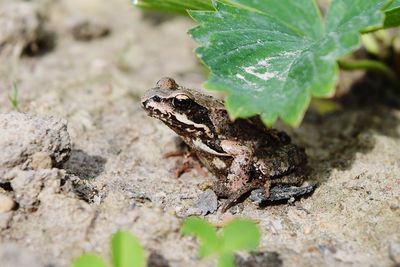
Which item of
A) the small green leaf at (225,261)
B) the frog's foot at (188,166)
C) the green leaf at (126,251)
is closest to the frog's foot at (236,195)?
the frog's foot at (188,166)

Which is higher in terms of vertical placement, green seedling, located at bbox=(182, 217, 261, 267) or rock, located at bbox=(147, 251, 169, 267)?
green seedling, located at bbox=(182, 217, 261, 267)

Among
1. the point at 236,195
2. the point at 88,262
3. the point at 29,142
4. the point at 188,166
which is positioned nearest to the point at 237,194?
the point at 236,195

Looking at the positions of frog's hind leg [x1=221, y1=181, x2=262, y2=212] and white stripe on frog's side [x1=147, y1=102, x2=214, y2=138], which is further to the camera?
white stripe on frog's side [x1=147, y1=102, x2=214, y2=138]

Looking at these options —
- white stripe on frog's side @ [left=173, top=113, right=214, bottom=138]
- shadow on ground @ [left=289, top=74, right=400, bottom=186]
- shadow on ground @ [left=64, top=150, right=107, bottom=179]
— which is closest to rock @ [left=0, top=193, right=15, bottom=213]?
shadow on ground @ [left=64, top=150, right=107, bottom=179]

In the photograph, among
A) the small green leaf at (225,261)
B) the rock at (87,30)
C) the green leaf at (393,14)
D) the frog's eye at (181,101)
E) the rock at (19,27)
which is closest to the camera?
the small green leaf at (225,261)

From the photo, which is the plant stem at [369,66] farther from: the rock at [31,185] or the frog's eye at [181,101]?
the rock at [31,185]

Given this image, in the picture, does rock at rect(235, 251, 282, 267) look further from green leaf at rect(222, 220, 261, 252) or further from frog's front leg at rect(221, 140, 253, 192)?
frog's front leg at rect(221, 140, 253, 192)

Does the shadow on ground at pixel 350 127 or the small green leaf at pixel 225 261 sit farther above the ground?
the small green leaf at pixel 225 261
